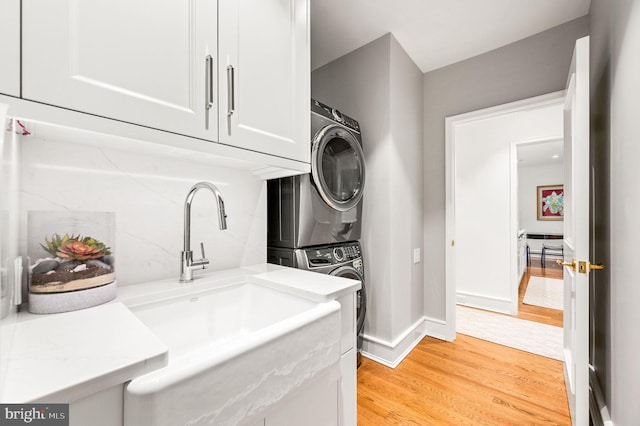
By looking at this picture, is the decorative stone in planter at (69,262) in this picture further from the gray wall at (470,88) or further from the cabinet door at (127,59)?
the gray wall at (470,88)

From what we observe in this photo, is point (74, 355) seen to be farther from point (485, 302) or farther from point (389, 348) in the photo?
point (485, 302)

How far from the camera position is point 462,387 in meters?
1.85

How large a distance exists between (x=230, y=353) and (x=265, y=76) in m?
1.07

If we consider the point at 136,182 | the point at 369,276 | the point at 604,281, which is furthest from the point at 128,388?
the point at 604,281

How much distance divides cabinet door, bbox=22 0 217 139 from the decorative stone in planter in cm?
39

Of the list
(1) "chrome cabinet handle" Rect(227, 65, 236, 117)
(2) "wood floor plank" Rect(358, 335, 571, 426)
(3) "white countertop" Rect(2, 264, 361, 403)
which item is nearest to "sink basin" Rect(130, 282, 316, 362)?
(3) "white countertop" Rect(2, 264, 361, 403)

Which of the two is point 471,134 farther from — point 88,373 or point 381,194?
point 88,373

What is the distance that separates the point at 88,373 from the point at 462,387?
2095 millimetres

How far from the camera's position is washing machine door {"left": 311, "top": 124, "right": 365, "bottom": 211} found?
1.75 m

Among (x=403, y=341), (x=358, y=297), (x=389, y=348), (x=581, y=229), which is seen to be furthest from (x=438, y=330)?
(x=581, y=229)

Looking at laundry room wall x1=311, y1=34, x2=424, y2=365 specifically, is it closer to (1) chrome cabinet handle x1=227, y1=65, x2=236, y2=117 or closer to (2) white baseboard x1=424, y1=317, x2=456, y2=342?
(2) white baseboard x1=424, y1=317, x2=456, y2=342

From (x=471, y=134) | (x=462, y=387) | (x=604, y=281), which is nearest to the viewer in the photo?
(x=604, y=281)

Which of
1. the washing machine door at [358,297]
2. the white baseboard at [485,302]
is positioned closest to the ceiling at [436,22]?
the washing machine door at [358,297]

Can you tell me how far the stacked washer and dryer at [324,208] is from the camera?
172cm
